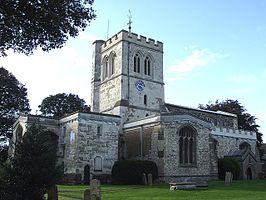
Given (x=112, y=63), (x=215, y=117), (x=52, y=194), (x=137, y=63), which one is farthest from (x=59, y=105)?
(x=52, y=194)

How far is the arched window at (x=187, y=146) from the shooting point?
116 ft

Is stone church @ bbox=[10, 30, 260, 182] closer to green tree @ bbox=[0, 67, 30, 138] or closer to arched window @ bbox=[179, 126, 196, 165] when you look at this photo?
arched window @ bbox=[179, 126, 196, 165]

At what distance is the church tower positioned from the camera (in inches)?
1662

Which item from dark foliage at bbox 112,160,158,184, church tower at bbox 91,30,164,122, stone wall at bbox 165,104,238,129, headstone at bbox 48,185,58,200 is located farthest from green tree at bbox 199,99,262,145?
headstone at bbox 48,185,58,200

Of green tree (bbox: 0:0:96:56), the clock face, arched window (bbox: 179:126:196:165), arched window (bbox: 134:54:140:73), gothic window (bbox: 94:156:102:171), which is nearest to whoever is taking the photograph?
green tree (bbox: 0:0:96:56)

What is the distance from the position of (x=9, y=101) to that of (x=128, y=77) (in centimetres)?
1613

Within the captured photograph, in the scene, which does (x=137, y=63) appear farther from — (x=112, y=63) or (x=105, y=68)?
(x=105, y=68)

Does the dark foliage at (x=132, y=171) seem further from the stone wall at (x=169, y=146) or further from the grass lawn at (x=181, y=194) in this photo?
the grass lawn at (x=181, y=194)

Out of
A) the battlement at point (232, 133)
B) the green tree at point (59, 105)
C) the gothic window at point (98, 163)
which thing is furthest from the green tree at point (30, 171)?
the green tree at point (59, 105)

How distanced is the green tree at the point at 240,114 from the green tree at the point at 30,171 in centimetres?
5038

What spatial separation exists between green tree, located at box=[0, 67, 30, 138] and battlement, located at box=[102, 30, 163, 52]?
12.4m

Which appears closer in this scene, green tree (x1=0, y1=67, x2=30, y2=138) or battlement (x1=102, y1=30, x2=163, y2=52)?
battlement (x1=102, y1=30, x2=163, y2=52)

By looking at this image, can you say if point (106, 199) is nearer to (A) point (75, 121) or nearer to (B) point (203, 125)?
(A) point (75, 121)

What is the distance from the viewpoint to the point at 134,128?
38344mm
